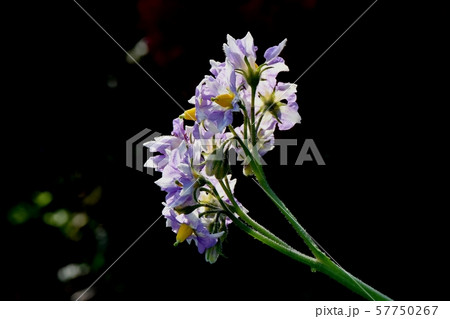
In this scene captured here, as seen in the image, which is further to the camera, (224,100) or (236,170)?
(236,170)

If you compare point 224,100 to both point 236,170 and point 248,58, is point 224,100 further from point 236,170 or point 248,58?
point 236,170

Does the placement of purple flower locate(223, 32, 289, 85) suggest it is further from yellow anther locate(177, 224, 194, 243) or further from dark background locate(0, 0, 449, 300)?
dark background locate(0, 0, 449, 300)


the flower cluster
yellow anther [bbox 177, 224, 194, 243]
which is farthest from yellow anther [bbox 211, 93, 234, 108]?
yellow anther [bbox 177, 224, 194, 243]

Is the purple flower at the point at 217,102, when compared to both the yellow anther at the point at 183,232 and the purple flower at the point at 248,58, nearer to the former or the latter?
the purple flower at the point at 248,58

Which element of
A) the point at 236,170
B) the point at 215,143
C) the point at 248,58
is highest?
the point at 248,58

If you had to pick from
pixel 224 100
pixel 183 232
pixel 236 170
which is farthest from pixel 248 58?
pixel 236 170

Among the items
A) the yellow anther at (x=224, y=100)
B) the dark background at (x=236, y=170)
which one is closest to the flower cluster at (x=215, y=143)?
the yellow anther at (x=224, y=100)

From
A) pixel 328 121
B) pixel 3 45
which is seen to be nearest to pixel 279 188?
pixel 328 121
